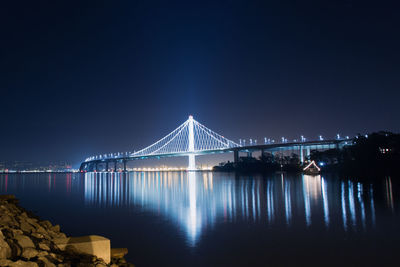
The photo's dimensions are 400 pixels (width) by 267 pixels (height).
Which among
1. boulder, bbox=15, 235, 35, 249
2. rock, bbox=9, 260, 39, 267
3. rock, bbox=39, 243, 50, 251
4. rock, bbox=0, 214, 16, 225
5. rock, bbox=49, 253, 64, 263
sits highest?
rock, bbox=0, 214, 16, 225

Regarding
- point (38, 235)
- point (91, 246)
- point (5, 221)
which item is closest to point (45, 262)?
point (91, 246)

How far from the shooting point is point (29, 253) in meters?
3.78

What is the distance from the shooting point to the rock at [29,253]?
12.2 ft

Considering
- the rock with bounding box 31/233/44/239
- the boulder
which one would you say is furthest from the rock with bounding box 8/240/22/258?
the rock with bounding box 31/233/44/239

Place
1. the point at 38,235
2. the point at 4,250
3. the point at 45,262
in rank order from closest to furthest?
1. the point at 4,250
2. the point at 45,262
3. the point at 38,235

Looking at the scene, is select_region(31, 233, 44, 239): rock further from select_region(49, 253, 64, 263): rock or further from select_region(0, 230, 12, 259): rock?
select_region(0, 230, 12, 259): rock

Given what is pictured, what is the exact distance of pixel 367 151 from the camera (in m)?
37.5

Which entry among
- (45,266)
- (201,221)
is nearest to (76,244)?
(45,266)

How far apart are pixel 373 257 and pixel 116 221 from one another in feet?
25.6

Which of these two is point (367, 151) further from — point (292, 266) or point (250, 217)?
point (292, 266)

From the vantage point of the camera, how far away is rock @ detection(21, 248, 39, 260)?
3.73 meters

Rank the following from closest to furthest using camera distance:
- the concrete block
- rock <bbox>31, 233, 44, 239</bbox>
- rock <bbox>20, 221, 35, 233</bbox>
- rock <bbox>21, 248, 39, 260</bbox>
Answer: rock <bbox>21, 248, 39, 260</bbox> < the concrete block < rock <bbox>31, 233, 44, 239</bbox> < rock <bbox>20, 221, 35, 233</bbox>

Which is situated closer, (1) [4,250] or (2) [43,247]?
(1) [4,250]

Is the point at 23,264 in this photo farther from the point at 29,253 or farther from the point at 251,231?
the point at 251,231
